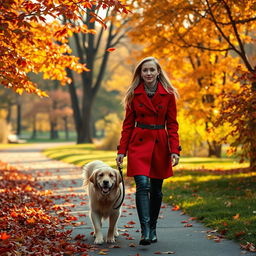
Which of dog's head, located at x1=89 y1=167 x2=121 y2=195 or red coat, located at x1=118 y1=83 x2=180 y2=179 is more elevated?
red coat, located at x1=118 y1=83 x2=180 y2=179

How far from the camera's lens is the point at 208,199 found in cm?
906

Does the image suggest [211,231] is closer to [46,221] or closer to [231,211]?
[231,211]

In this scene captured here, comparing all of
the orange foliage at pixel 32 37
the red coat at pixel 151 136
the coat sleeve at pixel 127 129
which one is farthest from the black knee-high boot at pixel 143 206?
the orange foliage at pixel 32 37

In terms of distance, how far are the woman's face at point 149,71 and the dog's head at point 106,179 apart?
1.17 metres

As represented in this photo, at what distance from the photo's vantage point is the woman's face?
5.66 metres

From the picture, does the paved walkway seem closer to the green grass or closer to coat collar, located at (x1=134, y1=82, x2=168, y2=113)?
the green grass

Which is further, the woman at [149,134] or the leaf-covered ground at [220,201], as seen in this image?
the leaf-covered ground at [220,201]

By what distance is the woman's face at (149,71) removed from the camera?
566 cm

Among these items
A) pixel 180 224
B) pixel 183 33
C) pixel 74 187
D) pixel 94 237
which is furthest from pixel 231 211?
pixel 183 33

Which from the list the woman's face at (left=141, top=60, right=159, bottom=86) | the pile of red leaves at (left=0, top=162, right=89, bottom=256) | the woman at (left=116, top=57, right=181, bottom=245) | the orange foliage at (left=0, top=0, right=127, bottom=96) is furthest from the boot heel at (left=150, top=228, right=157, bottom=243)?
the orange foliage at (left=0, top=0, right=127, bottom=96)

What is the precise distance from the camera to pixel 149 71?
18.5 ft

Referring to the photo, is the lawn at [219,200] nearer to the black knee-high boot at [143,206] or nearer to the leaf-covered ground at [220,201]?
the leaf-covered ground at [220,201]

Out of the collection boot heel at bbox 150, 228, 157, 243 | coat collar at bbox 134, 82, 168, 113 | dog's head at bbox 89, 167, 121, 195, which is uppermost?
coat collar at bbox 134, 82, 168, 113

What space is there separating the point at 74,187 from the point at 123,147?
714 centimetres
